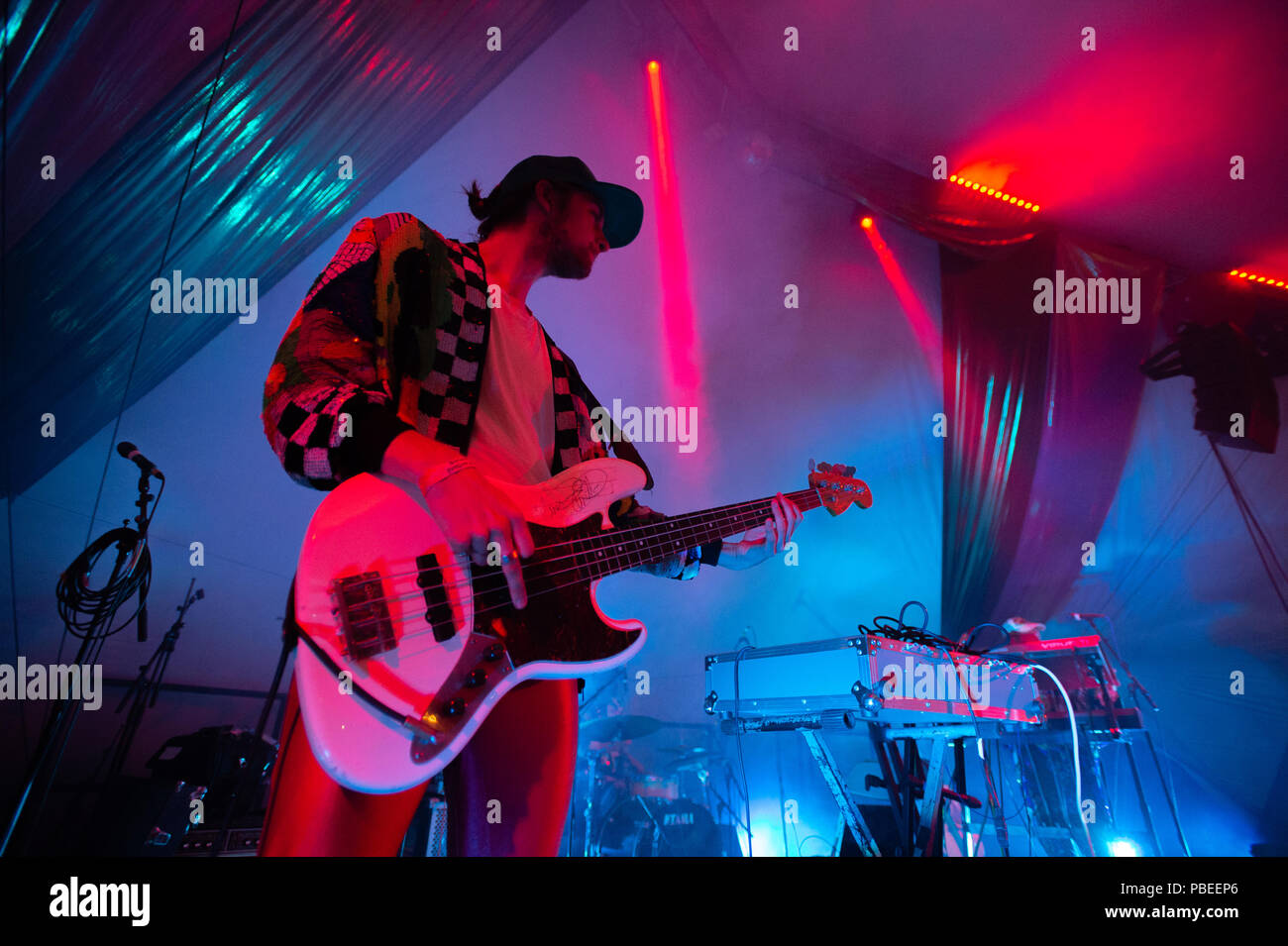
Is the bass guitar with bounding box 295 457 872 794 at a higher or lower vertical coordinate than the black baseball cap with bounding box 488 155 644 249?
lower

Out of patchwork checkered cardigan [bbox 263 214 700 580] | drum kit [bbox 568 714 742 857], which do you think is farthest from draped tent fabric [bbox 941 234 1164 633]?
patchwork checkered cardigan [bbox 263 214 700 580]

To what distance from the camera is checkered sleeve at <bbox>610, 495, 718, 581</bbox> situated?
1.14 metres

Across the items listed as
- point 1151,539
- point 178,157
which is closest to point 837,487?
point 178,157

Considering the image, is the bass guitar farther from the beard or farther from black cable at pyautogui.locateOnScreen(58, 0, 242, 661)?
black cable at pyautogui.locateOnScreen(58, 0, 242, 661)

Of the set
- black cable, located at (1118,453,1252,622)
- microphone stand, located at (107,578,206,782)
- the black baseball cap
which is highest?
the black baseball cap

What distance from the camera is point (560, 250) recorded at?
1.37 meters

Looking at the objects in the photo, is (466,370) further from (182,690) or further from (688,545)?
(182,690)

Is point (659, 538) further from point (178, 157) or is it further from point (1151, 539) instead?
point (1151, 539)

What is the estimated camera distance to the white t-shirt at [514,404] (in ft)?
3.38

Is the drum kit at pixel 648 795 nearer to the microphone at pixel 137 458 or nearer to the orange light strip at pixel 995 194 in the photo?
the microphone at pixel 137 458

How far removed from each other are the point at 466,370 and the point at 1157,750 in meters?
4.25

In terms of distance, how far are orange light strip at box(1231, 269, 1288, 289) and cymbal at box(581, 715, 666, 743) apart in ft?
15.7

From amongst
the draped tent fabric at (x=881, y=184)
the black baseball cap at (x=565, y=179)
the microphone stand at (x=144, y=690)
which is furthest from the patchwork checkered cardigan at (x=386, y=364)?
the draped tent fabric at (x=881, y=184)
